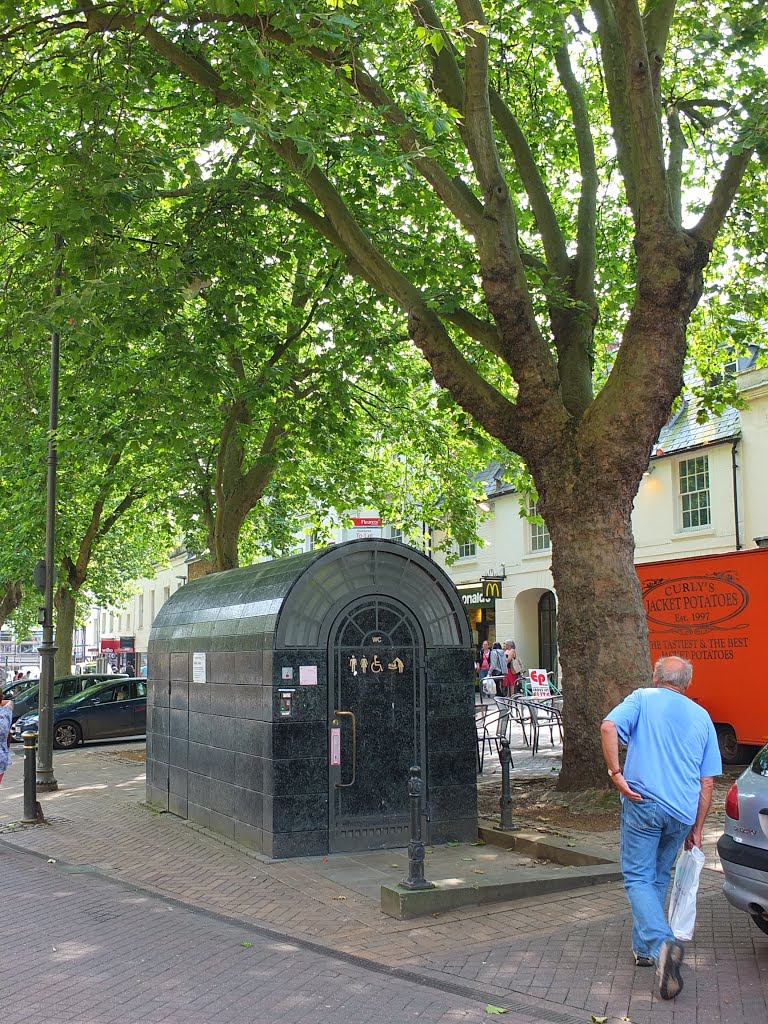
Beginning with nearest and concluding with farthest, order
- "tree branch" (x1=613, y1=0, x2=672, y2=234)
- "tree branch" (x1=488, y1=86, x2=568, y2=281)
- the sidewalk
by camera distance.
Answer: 1. the sidewalk
2. "tree branch" (x1=613, y1=0, x2=672, y2=234)
3. "tree branch" (x1=488, y1=86, x2=568, y2=281)

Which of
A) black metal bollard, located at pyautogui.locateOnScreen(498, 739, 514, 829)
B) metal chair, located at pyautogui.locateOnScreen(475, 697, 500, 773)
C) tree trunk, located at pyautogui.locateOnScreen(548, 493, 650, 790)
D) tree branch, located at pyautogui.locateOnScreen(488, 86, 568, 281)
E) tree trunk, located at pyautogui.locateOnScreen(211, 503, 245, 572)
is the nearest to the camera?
black metal bollard, located at pyautogui.locateOnScreen(498, 739, 514, 829)

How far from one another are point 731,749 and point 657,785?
10310 millimetres

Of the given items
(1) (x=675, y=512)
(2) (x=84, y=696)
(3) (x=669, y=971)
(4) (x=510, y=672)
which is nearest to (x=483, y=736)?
(3) (x=669, y=971)

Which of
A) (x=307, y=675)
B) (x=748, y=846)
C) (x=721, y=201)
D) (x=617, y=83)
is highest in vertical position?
→ (x=617, y=83)

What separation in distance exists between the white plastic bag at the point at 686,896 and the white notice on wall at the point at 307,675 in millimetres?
4591

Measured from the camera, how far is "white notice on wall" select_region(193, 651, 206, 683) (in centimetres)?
1163

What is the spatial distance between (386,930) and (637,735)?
2.58 m

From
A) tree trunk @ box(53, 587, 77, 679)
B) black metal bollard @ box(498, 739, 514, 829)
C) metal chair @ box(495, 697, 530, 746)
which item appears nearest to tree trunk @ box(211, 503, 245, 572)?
metal chair @ box(495, 697, 530, 746)

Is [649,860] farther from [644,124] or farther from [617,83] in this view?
[617,83]

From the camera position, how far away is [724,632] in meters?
15.5

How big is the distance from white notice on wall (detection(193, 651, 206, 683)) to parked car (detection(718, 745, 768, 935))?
672cm

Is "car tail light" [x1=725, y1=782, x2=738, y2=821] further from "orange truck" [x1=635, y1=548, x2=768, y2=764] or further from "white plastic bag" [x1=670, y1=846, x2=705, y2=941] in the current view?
"orange truck" [x1=635, y1=548, x2=768, y2=764]

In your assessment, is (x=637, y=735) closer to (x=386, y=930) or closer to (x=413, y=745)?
(x=386, y=930)

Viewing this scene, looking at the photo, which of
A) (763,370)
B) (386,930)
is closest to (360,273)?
(386,930)
